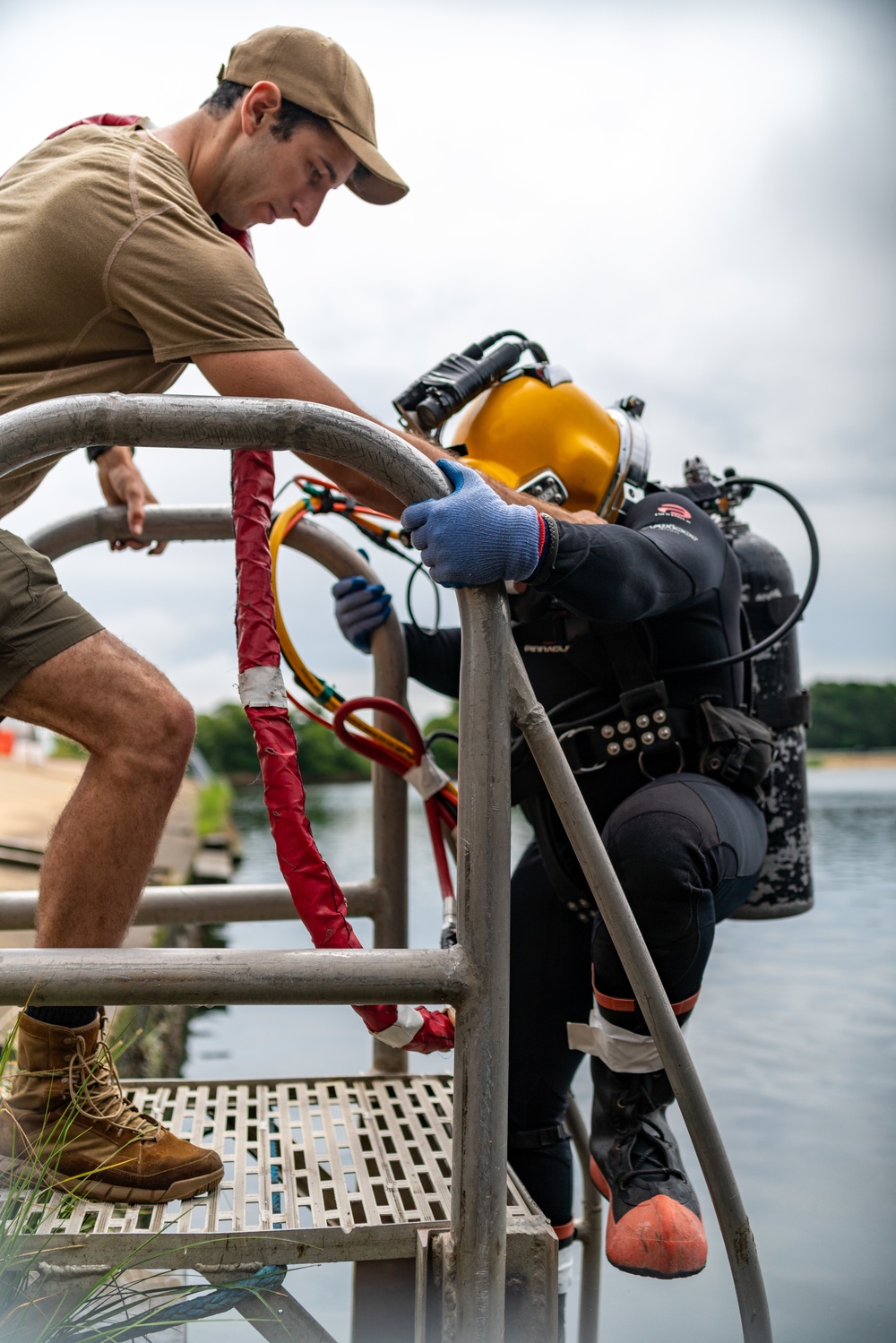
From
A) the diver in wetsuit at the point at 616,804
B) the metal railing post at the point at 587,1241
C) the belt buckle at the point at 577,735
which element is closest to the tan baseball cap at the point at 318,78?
the diver in wetsuit at the point at 616,804

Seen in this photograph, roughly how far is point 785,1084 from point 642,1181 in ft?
21.9

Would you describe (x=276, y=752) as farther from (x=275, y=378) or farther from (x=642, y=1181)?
(x=642, y=1181)

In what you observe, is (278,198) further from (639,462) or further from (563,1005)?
(563,1005)

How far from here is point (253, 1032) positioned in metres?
9.60

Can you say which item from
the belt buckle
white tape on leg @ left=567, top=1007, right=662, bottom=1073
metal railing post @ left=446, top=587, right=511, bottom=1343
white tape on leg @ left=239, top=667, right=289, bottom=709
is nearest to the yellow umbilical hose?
the belt buckle

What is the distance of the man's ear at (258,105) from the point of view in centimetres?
196

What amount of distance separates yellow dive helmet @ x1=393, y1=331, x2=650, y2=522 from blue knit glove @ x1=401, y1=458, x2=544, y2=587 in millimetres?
688

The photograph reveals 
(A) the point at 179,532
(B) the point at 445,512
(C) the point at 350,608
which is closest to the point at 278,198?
(A) the point at 179,532

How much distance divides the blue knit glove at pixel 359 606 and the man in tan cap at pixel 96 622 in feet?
2.10

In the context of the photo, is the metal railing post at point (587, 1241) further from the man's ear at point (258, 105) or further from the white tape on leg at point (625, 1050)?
the man's ear at point (258, 105)

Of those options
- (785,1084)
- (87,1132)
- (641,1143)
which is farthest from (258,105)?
(785,1084)

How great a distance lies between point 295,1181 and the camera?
5.60 feet

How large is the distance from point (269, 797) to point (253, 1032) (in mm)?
8517

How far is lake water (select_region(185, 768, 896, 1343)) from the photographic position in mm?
3654
